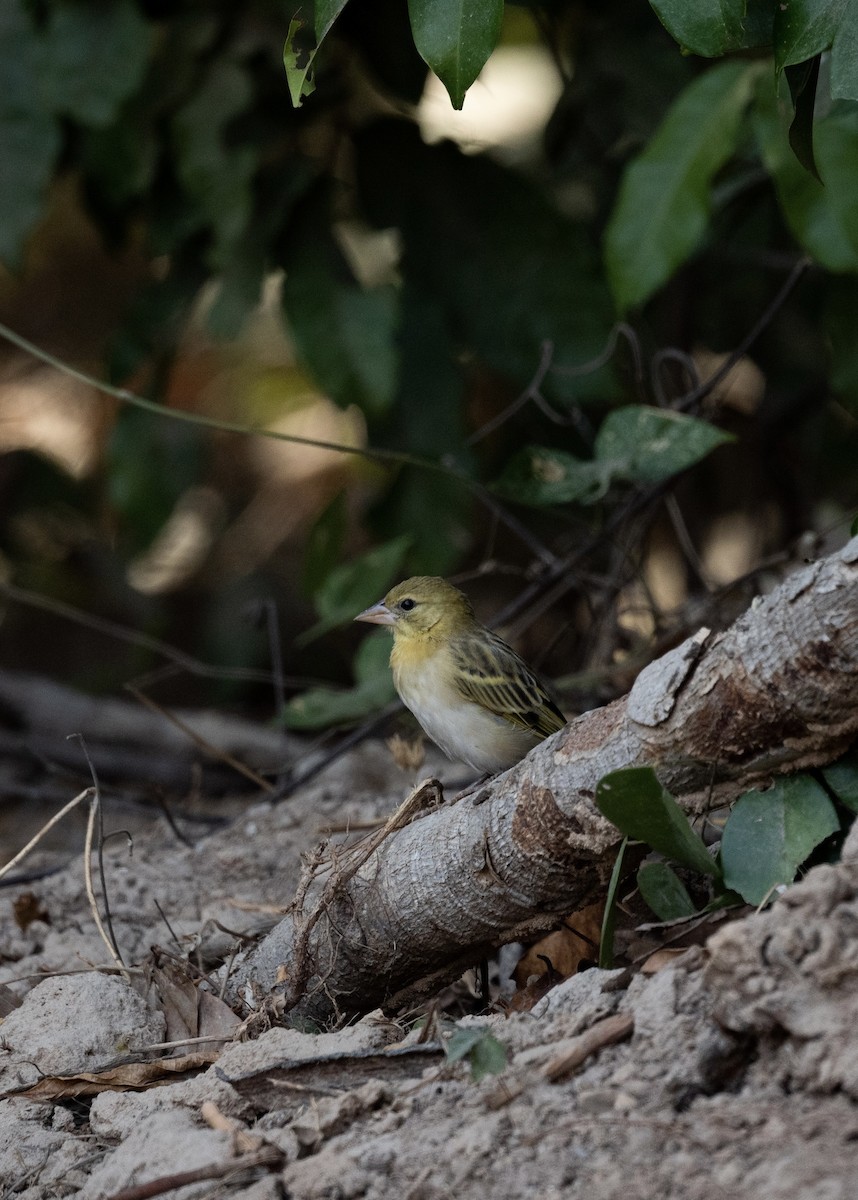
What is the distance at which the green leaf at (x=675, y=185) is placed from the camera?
14.1 ft

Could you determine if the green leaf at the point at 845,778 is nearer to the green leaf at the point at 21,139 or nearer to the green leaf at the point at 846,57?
the green leaf at the point at 846,57

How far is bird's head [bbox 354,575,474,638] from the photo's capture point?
458 cm

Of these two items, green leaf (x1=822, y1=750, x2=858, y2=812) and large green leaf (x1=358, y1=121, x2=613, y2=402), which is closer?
green leaf (x1=822, y1=750, x2=858, y2=812)

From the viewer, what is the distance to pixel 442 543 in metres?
5.78

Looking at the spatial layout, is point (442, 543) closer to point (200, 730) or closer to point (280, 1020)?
point (200, 730)

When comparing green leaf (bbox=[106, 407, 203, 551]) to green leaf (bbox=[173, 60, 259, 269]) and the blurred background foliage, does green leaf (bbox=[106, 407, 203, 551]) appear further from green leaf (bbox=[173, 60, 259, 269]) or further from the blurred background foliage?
green leaf (bbox=[173, 60, 259, 269])

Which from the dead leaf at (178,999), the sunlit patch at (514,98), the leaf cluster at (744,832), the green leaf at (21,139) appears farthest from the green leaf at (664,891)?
the sunlit patch at (514,98)

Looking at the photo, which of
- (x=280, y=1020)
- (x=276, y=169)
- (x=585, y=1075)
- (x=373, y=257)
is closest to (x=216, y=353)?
(x=373, y=257)

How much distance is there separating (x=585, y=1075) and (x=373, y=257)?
7.16 meters

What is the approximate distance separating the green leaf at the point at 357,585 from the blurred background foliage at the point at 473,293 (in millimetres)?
11

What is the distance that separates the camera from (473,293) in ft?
18.4

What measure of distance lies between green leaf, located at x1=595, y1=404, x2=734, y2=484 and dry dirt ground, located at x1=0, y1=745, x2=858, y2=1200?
1927 mm

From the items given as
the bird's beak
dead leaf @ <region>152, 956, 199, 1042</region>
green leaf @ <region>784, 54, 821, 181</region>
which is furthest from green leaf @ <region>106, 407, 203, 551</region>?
green leaf @ <region>784, 54, 821, 181</region>

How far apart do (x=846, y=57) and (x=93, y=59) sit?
3229 millimetres
